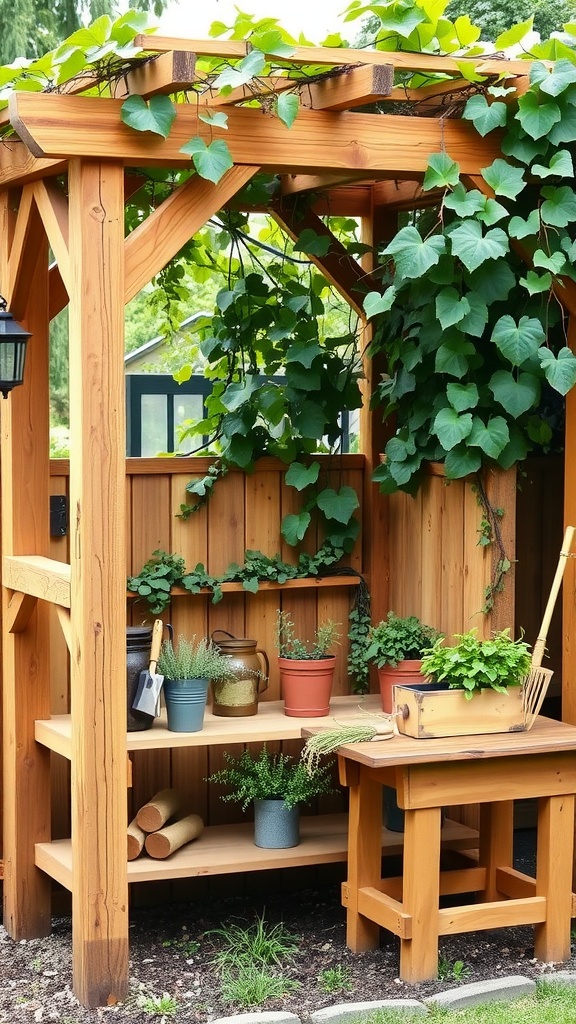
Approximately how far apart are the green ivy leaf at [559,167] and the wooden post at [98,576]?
1223mm

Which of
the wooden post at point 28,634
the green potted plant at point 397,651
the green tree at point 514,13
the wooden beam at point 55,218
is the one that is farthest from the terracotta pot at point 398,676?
the green tree at point 514,13

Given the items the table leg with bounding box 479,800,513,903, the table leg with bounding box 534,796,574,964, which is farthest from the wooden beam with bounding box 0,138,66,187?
the table leg with bounding box 479,800,513,903

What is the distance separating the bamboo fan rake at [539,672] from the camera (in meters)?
4.11

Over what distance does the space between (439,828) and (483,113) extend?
2.06m

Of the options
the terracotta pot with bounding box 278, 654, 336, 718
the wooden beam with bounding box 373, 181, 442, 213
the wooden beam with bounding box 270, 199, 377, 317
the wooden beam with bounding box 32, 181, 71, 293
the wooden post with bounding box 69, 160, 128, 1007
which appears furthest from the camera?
the wooden beam with bounding box 270, 199, 377, 317

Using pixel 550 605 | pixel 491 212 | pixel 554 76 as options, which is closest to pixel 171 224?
pixel 491 212

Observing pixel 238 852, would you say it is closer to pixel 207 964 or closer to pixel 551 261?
pixel 207 964

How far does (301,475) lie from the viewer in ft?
15.8

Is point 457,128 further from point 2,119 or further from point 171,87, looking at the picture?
point 2,119

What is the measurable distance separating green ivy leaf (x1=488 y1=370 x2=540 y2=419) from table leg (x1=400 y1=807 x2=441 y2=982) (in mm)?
1224

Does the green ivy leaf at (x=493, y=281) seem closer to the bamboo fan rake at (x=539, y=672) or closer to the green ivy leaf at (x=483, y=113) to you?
the green ivy leaf at (x=483, y=113)

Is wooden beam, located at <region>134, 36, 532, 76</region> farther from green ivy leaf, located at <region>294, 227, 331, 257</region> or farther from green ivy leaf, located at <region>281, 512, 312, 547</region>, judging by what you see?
green ivy leaf, located at <region>281, 512, 312, 547</region>

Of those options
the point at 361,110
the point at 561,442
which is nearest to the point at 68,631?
the point at 361,110

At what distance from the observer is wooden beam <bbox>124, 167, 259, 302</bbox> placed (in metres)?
3.73
